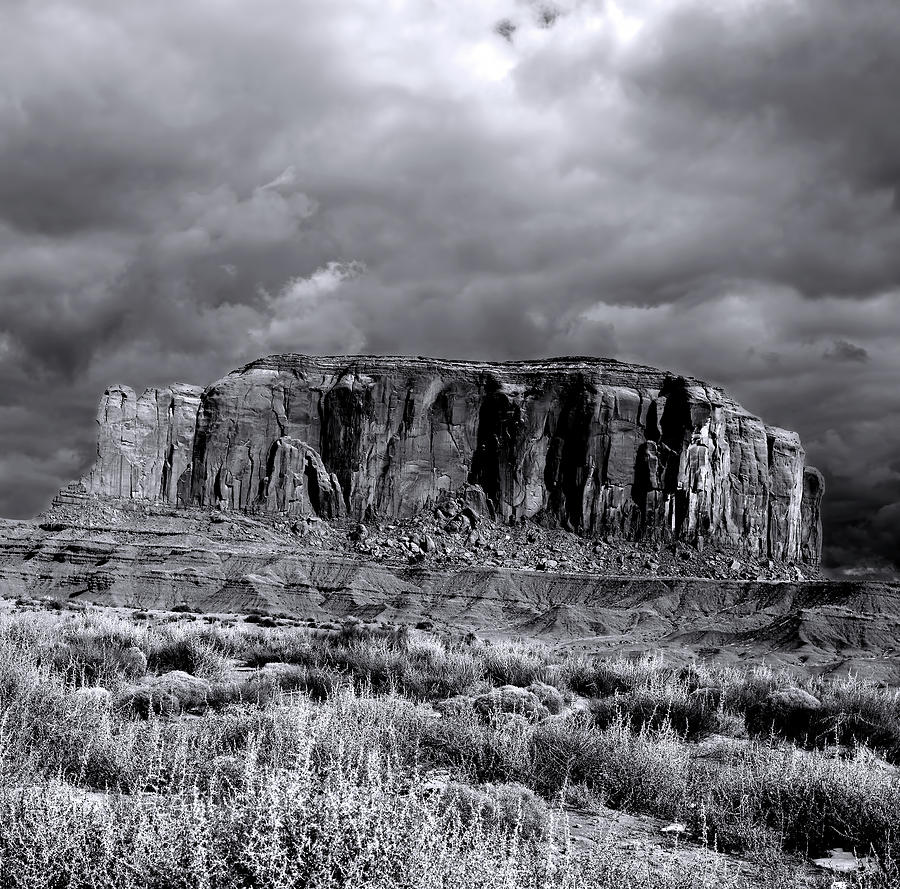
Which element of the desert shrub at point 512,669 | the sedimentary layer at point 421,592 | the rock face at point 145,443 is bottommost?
the sedimentary layer at point 421,592

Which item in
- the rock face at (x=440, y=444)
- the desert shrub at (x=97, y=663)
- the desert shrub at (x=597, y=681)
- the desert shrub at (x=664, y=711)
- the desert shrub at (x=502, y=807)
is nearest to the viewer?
the desert shrub at (x=502, y=807)

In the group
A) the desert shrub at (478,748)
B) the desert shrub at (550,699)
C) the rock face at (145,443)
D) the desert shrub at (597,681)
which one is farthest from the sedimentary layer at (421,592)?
the desert shrub at (478,748)

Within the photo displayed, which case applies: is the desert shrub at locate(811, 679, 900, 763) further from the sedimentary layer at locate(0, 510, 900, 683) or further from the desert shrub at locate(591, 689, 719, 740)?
the sedimentary layer at locate(0, 510, 900, 683)

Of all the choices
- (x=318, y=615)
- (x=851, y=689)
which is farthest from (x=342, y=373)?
(x=851, y=689)

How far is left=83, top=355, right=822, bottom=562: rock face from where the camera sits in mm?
88562

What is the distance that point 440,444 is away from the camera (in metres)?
94.8

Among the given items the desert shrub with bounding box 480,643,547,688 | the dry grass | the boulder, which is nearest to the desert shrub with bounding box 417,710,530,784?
the dry grass

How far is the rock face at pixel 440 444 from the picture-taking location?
88.6 metres

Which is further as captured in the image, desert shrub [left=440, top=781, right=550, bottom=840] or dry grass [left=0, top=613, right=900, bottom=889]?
desert shrub [left=440, top=781, right=550, bottom=840]

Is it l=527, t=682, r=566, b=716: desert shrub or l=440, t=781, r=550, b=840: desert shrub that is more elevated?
l=440, t=781, r=550, b=840: desert shrub

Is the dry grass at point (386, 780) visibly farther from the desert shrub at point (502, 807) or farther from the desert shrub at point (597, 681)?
the desert shrub at point (597, 681)

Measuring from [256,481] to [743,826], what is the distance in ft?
286

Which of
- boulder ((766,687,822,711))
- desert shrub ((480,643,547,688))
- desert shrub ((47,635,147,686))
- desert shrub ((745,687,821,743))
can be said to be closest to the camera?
desert shrub ((745,687,821,743))

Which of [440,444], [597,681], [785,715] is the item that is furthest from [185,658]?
[440,444]
